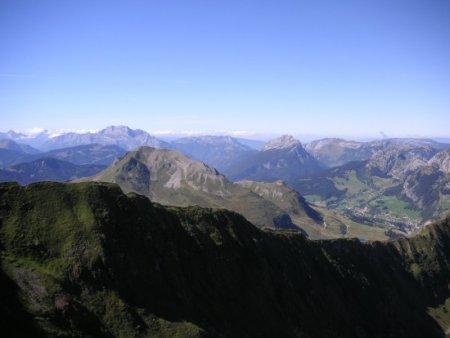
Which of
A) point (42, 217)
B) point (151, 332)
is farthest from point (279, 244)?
point (42, 217)

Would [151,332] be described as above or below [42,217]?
below

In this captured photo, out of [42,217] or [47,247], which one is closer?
[47,247]

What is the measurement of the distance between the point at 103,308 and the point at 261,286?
6420cm

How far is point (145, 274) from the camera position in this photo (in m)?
112

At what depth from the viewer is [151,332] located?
3851 inches

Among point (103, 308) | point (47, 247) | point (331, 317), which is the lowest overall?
point (331, 317)

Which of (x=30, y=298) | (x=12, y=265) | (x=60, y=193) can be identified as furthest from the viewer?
(x=60, y=193)

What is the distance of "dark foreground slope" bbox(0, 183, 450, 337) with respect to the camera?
3615 inches

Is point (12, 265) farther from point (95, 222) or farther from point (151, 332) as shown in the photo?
point (151, 332)

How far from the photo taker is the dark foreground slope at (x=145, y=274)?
9181 centimetres

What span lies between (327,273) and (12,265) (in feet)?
444

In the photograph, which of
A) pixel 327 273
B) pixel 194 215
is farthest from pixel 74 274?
pixel 327 273

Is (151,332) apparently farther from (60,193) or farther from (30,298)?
(60,193)

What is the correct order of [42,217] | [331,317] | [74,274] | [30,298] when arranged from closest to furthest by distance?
[30,298] → [74,274] → [42,217] → [331,317]
